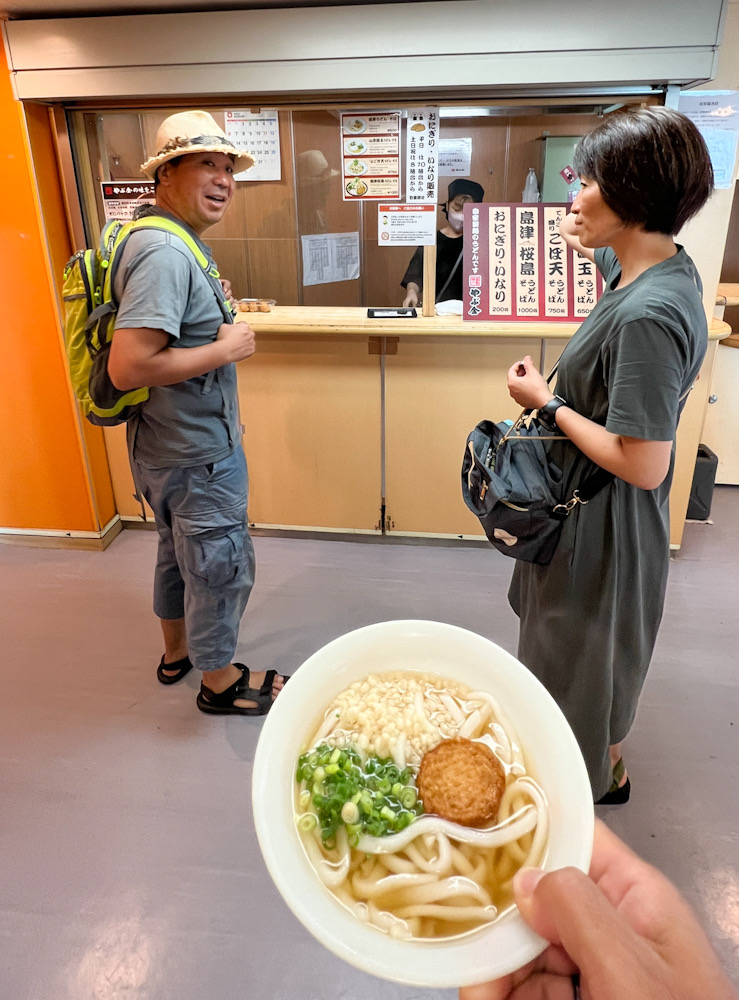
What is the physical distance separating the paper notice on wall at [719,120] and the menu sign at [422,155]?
873 millimetres

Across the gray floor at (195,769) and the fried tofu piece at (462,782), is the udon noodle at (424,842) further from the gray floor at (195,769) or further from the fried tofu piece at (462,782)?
the gray floor at (195,769)

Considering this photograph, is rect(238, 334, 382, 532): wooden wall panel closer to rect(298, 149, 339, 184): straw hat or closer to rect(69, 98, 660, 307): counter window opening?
rect(69, 98, 660, 307): counter window opening

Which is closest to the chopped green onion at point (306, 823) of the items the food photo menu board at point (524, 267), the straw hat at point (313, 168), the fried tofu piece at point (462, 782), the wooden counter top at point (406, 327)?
the fried tofu piece at point (462, 782)

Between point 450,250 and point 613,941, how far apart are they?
2714mm

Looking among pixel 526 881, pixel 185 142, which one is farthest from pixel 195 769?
pixel 185 142

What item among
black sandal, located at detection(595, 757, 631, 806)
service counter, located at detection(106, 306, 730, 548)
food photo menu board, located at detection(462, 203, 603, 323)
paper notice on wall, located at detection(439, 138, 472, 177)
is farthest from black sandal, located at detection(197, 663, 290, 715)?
paper notice on wall, located at detection(439, 138, 472, 177)

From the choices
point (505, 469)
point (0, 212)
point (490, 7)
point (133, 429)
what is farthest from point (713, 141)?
point (0, 212)

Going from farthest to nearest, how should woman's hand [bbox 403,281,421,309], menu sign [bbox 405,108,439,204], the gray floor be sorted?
woman's hand [bbox 403,281,421,309]
menu sign [bbox 405,108,439,204]
the gray floor

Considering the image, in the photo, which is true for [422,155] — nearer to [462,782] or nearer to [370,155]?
[370,155]

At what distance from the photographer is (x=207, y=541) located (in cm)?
179

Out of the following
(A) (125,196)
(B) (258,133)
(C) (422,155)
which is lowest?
(A) (125,196)

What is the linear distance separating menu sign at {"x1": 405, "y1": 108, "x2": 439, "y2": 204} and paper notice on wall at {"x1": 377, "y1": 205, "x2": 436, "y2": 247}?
4cm

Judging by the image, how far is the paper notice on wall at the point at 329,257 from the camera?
304 cm

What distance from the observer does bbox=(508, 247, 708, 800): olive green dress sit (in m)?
1.10
